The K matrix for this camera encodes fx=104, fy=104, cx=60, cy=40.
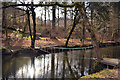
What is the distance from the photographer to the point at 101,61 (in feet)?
28.8

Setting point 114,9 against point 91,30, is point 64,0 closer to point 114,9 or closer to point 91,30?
point 91,30

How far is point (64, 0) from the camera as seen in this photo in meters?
13.2

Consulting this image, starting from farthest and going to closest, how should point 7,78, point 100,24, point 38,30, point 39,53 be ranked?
point 38,30 < point 100,24 < point 39,53 < point 7,78

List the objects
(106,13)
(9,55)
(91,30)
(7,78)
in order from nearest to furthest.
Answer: (7,78)
(91,30)
(9,55)
(106,13)

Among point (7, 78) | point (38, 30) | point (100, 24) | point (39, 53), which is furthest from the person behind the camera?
point (38, 30)

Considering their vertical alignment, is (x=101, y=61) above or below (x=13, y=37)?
below

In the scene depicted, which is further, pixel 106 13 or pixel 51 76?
pixel 106 13

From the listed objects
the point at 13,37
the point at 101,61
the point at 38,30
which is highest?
the point at 38,30

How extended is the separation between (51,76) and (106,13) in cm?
1318

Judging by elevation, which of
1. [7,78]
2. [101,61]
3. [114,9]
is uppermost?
[114,9]

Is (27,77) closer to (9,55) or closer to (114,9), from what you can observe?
(9,55)

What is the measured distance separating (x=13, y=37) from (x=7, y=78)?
1201 cm

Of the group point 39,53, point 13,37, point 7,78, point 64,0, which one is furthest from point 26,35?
point 7,78

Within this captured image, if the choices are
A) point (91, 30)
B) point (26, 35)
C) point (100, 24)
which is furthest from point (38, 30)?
point (91, 30)
